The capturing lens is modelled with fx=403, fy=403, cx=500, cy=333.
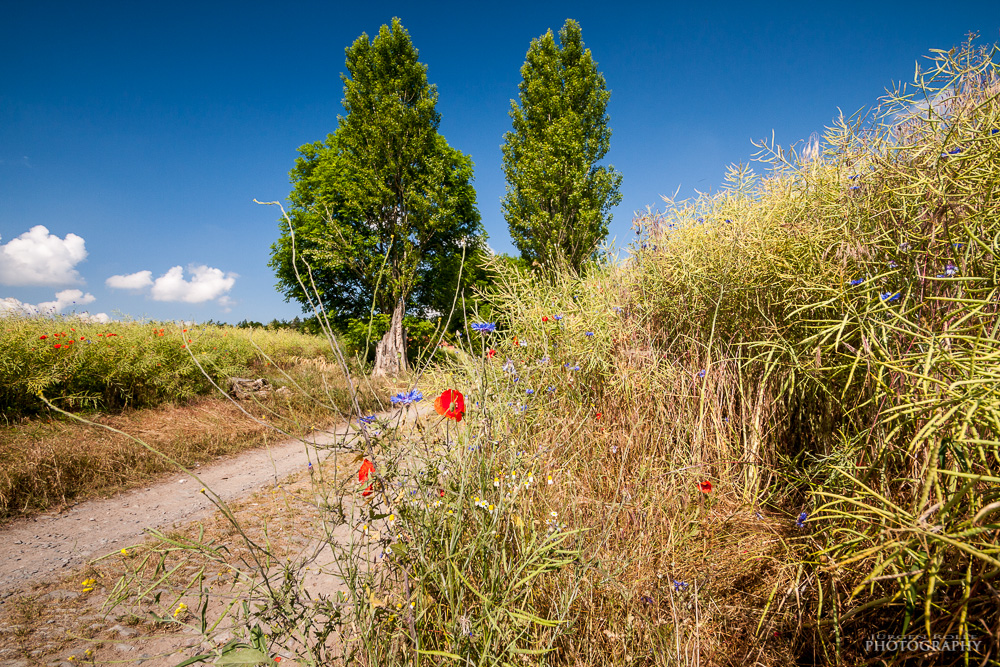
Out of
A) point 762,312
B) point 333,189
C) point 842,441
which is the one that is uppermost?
point 333,189

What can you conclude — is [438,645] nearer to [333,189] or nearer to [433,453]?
[433,453]

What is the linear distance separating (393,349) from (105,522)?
8.94 metres

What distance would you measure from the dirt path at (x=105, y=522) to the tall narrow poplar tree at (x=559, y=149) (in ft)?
33.0

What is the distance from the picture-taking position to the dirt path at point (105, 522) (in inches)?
109

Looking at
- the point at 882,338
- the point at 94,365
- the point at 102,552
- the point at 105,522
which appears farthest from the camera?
the point at 94,365

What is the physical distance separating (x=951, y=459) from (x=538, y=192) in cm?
1260

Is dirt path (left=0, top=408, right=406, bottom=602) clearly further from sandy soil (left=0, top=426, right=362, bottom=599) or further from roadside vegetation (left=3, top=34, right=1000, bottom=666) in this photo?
roadside vegetation (left=3, top=34, right=1000, bottom=666)

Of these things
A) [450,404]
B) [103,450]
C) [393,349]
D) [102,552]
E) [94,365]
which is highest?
[393,349]

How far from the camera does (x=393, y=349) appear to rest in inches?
487

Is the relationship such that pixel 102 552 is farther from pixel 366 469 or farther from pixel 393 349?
pixel 393 349

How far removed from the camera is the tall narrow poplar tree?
41.4ft

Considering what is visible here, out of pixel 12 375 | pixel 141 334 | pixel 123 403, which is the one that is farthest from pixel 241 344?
pixel 12 375

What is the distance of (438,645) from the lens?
130 cm

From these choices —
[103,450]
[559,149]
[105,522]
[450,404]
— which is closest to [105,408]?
[103,450]
